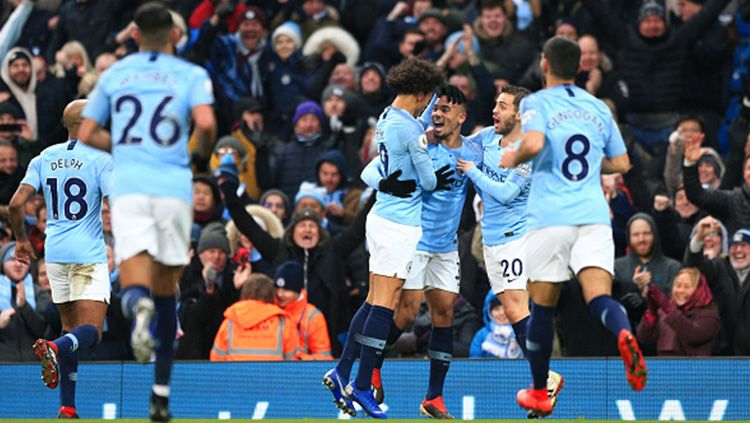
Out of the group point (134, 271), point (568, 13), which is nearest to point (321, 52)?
point (568, 13)

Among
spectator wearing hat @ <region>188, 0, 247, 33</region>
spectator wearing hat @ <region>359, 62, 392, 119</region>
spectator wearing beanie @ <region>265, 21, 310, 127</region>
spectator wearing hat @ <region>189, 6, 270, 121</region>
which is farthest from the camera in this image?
spectator wearing hat @ <region>188, 0, 247, 33</region>

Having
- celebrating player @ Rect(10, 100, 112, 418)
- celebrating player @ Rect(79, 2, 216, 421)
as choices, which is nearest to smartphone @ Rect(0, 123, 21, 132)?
celebrating player @ Rect(10, 100, 112, 418)

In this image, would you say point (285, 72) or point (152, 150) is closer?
point (152, 150)

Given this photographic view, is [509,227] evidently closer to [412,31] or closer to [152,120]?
[152,120]

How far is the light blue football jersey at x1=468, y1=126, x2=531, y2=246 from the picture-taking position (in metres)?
13.8

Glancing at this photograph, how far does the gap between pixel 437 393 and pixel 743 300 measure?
3.90m

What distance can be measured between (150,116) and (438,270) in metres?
3.73

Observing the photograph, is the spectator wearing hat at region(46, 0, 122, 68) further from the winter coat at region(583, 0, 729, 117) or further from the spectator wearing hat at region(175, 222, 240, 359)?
the winter coat at region(583, 0, 729, 117)

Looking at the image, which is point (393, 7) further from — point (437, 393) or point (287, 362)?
point (437, 393)

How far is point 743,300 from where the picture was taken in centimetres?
1600

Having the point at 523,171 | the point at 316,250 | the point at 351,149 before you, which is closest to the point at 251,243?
the point at 316,250

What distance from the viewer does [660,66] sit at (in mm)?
19969

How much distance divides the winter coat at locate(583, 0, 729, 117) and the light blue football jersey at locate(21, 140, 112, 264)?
332 inches

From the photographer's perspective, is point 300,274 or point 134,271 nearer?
point 134,271
